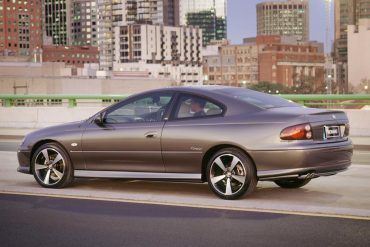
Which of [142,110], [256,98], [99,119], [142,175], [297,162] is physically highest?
[256,98]

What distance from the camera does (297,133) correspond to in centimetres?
912

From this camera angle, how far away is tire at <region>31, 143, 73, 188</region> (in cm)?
1059

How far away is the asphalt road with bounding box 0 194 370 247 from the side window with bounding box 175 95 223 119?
1.32 m

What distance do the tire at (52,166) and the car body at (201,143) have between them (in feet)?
0.04

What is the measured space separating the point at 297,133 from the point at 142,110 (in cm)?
226

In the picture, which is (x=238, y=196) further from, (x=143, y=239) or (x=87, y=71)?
(x=87, y=71)

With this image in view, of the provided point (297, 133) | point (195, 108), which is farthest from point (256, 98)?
point (297, 133)

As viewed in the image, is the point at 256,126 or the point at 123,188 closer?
the point at 256,126

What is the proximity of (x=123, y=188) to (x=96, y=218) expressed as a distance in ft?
6.95

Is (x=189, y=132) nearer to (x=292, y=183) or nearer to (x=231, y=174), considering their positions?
(x=231, y=174)

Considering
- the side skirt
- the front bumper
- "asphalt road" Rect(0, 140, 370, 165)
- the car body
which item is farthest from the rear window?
"asphalt road" Rect(0, 140, 370, 165)

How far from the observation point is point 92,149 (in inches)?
411

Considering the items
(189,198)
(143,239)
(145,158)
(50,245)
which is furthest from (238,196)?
(50,245)

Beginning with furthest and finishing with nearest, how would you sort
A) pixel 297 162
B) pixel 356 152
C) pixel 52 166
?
pixel 356 152, pixel 52 166, pixel 297 162
